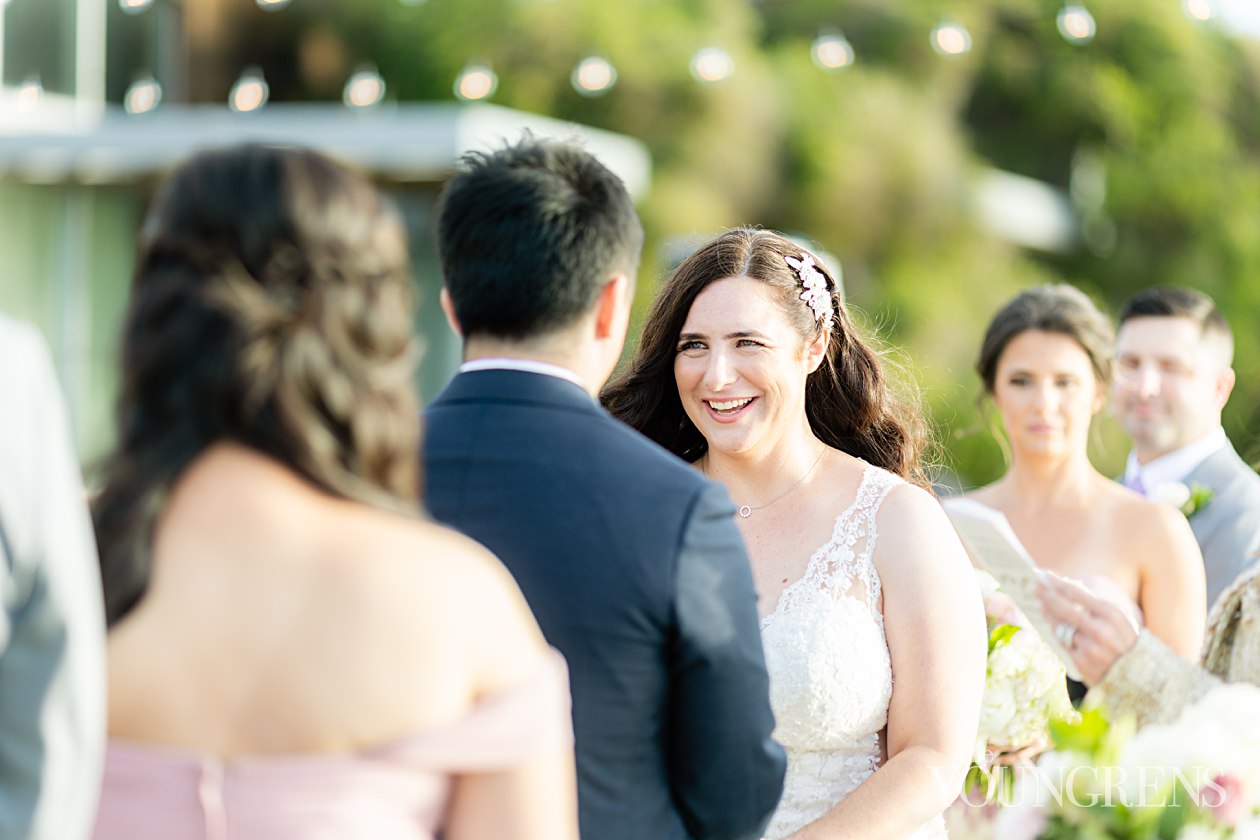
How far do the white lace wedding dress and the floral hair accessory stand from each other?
50 cm

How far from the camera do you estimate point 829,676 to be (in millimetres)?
2889

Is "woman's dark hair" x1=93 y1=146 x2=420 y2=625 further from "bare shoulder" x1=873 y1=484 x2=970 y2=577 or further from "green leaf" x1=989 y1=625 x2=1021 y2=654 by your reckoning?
"green leaf" x1=989 y1=625 x2=1021 y2=654

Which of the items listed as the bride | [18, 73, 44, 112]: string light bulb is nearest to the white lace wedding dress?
the bride

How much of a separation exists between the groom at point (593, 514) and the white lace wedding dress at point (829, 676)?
2.54ft

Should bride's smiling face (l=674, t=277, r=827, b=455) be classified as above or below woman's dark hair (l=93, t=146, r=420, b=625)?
below

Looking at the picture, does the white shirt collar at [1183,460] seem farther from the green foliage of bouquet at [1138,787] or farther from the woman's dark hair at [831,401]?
the green foliage of bouquet at [1138,787]

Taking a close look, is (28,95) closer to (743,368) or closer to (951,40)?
(951,40)

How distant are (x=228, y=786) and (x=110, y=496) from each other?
332 millimetres

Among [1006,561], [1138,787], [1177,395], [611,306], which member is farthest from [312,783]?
[1177,395]

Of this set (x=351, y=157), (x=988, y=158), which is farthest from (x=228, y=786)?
(x=988, y=158)

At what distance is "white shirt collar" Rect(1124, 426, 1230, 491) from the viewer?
5023 mm

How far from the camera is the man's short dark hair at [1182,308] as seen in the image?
507 cm

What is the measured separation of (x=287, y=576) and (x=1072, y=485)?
3551 millimetres

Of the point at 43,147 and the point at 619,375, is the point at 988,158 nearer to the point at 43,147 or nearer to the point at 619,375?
the point at 43,147
